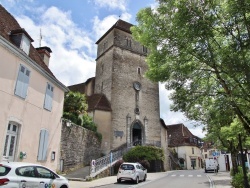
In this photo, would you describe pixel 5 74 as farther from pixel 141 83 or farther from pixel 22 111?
pixel 141 83

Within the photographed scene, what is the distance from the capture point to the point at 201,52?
8875 millimetres

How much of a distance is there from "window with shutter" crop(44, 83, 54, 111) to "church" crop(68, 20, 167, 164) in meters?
14.3

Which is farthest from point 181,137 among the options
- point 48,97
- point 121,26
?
point 48,97

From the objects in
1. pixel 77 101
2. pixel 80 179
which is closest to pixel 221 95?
pixel 80 179

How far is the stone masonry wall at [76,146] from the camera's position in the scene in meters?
19.3

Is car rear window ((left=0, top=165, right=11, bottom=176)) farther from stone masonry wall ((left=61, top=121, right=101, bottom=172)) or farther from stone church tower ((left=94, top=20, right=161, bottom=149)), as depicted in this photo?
stone church tower ((left=94, top=20, right=161, bottom=149))

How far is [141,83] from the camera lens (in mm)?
34219

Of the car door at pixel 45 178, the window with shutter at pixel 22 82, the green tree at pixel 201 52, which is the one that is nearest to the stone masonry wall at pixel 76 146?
the window with shutter at pixel 22 82

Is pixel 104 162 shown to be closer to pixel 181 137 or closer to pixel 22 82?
pixel 22 82

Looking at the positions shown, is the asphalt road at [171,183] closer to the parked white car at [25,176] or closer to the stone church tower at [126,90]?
the parked white car at [25,176]

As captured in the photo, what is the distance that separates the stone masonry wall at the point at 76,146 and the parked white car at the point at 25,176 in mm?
11317

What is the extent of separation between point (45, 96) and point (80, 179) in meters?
6.43

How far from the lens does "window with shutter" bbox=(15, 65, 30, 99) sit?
1183 cm

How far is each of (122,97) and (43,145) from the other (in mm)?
Answer: 18435
